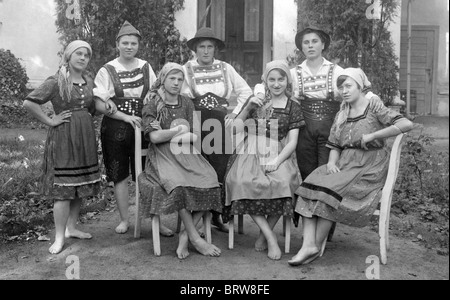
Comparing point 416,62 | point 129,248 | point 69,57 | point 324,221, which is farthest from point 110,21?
point 416,62

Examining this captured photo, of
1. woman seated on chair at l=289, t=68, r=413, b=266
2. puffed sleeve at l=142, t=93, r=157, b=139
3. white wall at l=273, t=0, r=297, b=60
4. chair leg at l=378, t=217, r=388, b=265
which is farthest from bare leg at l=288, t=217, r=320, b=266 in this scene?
white wall at l=273, t=0, r=297, b=60

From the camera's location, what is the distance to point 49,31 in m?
9.59

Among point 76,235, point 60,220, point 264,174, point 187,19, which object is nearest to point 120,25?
point 187,19

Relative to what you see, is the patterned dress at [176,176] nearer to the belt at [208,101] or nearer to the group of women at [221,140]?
the group of women at [221,140]

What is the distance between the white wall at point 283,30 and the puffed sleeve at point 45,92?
6001mm

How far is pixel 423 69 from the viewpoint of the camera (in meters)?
11.9

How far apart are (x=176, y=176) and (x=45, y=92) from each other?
111 centimetres

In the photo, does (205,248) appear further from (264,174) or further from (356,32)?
(356,32)

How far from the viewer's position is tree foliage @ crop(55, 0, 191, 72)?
8.69 meters

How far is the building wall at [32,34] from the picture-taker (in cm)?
951

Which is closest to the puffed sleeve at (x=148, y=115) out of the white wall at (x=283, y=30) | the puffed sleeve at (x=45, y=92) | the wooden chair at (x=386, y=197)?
the puffed sleeve at (x=45, y=92)

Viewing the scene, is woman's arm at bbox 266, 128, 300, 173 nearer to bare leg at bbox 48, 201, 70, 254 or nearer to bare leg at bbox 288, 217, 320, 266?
bare leg at bbox 288, 217, 320, 266
